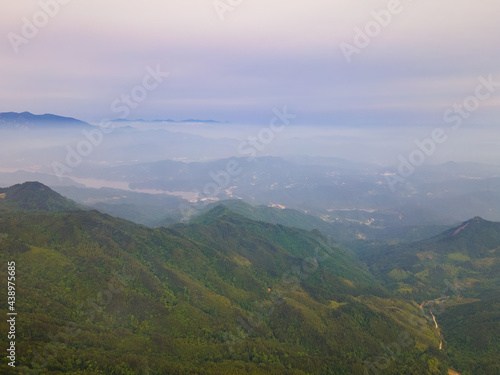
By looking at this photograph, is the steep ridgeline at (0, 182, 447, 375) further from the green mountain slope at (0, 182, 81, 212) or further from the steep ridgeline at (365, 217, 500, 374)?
the green mountain slope at (0, 182, 81, 212)

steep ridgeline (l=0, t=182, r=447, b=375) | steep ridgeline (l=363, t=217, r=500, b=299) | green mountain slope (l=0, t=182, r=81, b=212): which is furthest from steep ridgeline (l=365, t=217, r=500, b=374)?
green mountain slope (l=0, t=182, r=81, b=212)

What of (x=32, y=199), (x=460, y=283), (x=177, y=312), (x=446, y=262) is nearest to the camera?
(x=177, y=312)

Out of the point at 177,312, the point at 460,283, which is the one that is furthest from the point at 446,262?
the point at 177,312

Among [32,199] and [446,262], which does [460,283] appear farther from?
[32,199]

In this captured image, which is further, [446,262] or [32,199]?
[446,262]

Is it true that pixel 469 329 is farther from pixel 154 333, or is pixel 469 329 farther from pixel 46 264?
pixel 46 264

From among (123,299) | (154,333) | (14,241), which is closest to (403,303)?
(154,333)

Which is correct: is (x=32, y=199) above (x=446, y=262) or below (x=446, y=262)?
above

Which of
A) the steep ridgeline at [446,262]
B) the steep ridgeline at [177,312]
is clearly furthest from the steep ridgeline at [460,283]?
the steep ridgeline at [177,312]
